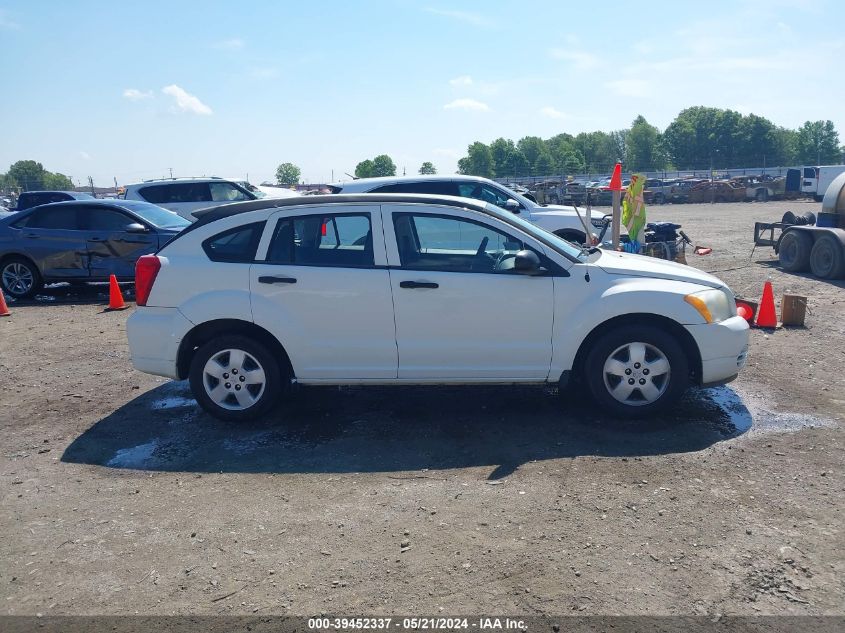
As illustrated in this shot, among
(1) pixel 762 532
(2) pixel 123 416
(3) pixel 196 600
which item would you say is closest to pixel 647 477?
(1) pixel 762 532

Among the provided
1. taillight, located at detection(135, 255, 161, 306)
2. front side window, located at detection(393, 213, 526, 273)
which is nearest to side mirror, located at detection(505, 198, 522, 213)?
front side window, located at detection(393, 213, 526, 273)

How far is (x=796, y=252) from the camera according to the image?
44.4 ft

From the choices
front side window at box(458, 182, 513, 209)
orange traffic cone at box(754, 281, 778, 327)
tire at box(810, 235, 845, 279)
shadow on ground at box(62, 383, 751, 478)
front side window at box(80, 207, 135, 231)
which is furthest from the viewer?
front side window at box(80, 207, 135, 231)

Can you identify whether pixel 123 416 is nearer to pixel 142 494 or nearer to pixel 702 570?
pixel 142 494

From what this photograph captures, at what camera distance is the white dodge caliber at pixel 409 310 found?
5582mm

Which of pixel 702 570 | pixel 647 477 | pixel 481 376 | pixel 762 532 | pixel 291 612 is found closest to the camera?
pixel 291 612

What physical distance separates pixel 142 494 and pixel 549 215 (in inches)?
367

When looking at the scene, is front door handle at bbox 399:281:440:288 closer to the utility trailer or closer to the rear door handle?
the rear door handle

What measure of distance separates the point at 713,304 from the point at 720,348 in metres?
0.36

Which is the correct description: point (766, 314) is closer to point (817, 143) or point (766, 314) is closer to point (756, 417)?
point (756, 417)

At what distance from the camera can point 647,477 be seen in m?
4.65

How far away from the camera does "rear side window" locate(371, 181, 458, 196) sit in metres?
12.1

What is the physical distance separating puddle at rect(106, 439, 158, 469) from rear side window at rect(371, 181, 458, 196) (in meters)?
7.49

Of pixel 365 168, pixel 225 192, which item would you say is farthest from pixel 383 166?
pixel 225 192
